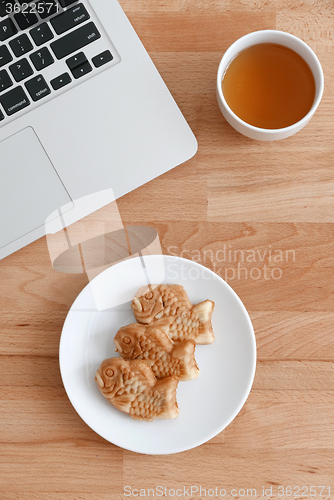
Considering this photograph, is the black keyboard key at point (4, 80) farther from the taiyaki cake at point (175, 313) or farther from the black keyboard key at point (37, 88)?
the taiyaki cake at point (175, 313)

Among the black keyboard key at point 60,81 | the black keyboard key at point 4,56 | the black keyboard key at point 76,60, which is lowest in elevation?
the black keyboard key at point 60,81

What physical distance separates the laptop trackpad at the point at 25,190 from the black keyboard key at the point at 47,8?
0.55ft

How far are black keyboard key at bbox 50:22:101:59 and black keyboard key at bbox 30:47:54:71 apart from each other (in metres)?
0.01

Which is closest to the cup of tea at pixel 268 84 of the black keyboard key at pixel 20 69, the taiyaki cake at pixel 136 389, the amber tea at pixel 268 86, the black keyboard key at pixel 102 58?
the amber tea at pixel 268 86

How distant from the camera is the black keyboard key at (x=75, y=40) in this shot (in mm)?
565

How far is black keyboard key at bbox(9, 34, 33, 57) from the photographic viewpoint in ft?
1.85

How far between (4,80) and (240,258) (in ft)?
1.37

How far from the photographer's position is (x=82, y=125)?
599mm

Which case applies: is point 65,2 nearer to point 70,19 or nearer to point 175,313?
point 70,19

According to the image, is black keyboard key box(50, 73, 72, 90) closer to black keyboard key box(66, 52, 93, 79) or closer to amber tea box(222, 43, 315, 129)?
black keyboard key box(66, 52, 93, 79)

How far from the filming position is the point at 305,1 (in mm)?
670

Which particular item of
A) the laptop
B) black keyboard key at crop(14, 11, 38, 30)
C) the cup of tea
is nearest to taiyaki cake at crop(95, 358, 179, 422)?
the laptop

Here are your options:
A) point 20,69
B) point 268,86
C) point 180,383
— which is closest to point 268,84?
point 268,86

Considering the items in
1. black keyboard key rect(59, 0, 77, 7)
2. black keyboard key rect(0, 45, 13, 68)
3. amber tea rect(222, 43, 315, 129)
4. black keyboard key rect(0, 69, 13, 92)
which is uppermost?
black keyboard key rect(59, 0, 77, 7)
